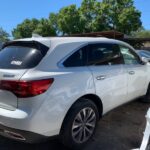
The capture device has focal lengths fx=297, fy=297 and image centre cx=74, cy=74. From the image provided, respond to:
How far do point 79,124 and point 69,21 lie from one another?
151ft

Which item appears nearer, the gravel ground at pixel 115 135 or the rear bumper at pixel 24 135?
the rear bumper at pixel 24 135

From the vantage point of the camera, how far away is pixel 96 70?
15.3ft

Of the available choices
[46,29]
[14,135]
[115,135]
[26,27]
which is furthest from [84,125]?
[26,27]

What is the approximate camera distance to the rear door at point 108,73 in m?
4.71

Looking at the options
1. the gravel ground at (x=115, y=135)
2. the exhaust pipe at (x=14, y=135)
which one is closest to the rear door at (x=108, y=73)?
the gravel ground at (x=115, y=135)

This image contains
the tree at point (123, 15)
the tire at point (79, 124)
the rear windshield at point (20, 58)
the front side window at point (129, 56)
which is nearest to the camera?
the rear windshield at point (20, 58)

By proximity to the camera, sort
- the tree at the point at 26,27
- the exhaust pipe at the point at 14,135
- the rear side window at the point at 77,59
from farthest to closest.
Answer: the tree at the point at 26,27, the rear side window at the point at 77,59, the exhaust pipe at the point at 14,135

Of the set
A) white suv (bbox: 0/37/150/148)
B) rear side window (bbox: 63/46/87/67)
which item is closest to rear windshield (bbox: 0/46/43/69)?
white suv (bbox: 0/37/150/148)

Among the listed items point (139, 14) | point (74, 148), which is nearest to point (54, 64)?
point (74, 148)

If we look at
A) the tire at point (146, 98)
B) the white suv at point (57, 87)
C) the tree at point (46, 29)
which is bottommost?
the tire at point (146, 98)

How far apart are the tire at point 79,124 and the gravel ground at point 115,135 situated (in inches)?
7.8

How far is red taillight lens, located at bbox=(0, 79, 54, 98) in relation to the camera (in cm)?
377

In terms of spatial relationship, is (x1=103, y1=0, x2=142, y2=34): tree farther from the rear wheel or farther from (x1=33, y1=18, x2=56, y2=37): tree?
the rear wheel

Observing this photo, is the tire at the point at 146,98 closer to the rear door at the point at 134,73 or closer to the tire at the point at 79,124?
the rear door at the point at 134,73
